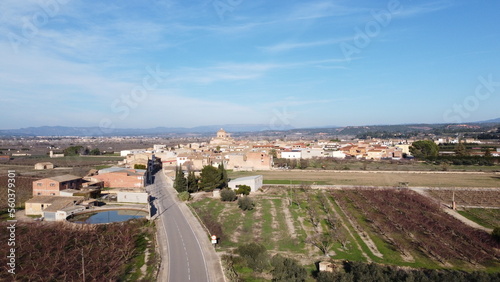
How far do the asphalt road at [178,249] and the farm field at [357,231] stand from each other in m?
1.52

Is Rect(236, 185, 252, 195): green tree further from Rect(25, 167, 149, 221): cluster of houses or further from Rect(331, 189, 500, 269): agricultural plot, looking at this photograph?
Rect(25, 167, 149, 221): cluster of houses

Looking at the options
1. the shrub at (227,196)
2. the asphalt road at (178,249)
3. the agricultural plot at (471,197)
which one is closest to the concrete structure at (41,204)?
the asphalt road at (178,249)

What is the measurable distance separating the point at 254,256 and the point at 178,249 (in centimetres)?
405

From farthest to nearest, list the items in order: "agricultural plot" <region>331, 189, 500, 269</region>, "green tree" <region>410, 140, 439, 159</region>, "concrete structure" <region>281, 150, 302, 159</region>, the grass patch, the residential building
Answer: "concrete structure" <region>281, 150, 302, 159</region> < "green tree" <region>410, 140, 439, 159</region> < the grass patch < the residential building < "agricultural plot" <region>331, 189, 500, 269</region>

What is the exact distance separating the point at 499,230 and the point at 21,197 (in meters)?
35.2

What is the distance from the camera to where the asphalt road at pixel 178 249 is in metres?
14.5

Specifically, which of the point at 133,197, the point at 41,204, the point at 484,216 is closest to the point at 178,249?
the point at 133,197

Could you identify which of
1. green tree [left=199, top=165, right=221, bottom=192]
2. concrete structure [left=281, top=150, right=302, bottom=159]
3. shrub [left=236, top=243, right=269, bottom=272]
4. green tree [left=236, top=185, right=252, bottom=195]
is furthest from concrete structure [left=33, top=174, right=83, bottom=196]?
concrete structure [left=281, top=150, right=302, bottom=159]

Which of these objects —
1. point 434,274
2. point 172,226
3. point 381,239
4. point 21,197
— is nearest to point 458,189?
point 381,239

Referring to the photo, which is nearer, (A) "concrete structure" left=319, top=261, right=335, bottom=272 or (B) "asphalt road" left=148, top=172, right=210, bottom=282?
(B) "asphalt road" left=148, top=172, right=210, bottom=282

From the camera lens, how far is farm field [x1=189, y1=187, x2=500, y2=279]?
16.8m

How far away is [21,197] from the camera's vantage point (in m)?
30.4

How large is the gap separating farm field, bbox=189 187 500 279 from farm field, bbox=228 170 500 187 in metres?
8.24

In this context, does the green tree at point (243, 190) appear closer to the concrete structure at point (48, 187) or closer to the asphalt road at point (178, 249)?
the asphalt road at point (178, 249)
